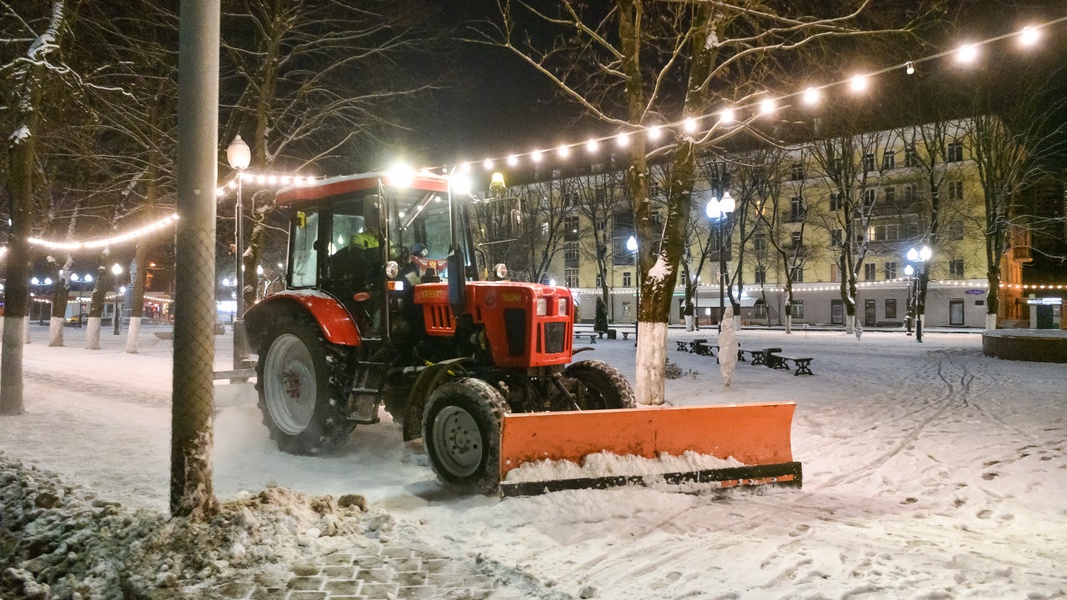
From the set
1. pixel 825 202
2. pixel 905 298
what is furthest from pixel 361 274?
pixel 905 298

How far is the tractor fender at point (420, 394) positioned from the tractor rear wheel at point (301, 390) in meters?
1.22

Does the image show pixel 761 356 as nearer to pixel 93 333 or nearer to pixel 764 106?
pixel 764 106

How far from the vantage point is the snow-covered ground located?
428 centimetres

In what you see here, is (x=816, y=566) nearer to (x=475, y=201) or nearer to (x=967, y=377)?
(x=475, y=201)

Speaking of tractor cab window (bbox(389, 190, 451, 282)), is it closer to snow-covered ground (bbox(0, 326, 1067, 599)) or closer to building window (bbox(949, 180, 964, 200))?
snow-covered ground (bbox(0, 326, 1067, 599))

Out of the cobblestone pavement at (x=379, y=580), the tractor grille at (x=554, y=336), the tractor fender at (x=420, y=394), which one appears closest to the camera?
the cobblestone pavement at (x=379, y=580)

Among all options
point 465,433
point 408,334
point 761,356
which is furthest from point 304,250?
point 761,356

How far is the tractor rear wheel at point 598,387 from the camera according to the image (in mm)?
7258

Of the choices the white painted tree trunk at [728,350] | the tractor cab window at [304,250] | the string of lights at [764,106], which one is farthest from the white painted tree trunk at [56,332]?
the white painted tree trunk at [728,350]

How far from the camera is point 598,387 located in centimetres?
746

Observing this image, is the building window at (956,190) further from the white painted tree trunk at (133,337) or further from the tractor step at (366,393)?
the tractor step at (366,393)

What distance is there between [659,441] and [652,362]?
178 inches

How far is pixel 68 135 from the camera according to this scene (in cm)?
1664

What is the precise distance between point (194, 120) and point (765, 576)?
491 centimetres
